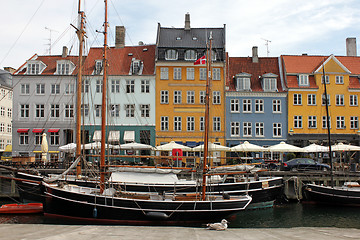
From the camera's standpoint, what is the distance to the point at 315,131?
43469 millimetres

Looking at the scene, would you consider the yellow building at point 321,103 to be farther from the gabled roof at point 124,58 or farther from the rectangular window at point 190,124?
the gabled roof at point 124,58

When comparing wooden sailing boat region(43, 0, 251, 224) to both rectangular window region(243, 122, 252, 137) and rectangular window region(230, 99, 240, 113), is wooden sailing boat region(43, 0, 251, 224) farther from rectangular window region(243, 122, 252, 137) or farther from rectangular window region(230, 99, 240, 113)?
rectangular window region(230, 99, 240, 113)

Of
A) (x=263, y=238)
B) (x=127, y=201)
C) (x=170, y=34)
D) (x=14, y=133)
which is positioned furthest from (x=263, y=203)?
(x=14, y=133)

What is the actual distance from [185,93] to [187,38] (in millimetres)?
6797

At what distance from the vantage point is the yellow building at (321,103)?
143 ft

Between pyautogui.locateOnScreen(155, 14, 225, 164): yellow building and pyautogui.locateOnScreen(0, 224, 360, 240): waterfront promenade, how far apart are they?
27.0m

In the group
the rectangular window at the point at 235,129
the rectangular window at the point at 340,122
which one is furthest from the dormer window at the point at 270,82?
the rectangular window at the point at 340,122

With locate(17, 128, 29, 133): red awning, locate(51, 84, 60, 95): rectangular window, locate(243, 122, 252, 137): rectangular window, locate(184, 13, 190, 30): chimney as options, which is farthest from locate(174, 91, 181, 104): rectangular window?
locate(17, 128, 29, 133): red awning

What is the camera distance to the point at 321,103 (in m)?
44.0

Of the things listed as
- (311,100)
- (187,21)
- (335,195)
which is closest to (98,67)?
(187,21)

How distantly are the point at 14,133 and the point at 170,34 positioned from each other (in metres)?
21.7

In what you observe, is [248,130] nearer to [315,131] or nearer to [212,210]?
[315,131]

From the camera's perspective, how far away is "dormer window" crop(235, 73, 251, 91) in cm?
4388

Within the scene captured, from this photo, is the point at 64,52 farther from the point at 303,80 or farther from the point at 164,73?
the point at 303,80
